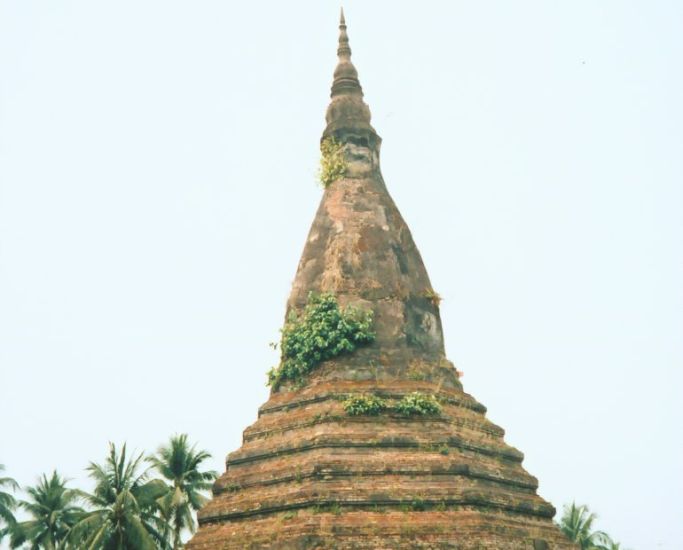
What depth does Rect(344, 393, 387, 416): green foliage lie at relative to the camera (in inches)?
645

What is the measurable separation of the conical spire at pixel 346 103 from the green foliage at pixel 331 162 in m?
0.24

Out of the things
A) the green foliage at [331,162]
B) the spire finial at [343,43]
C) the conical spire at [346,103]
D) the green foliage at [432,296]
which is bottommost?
the green foliage at [432,296]

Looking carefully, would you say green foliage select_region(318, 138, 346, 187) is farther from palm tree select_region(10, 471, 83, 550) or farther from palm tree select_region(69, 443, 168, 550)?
palm tree select_region(10, 471, 83, 550)

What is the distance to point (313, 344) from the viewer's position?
17.9 m

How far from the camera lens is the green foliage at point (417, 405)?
16.6 meters

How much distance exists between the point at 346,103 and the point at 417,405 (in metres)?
8.50

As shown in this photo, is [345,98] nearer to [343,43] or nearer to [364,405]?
[343,43]

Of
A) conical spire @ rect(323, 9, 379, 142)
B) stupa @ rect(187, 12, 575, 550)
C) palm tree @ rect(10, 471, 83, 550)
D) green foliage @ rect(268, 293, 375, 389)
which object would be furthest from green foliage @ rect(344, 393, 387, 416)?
palm tree @ rect(10, 471, 83, 550)

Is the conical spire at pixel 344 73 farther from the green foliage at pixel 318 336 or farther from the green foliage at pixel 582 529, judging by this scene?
the green foliage at pixel 582 529

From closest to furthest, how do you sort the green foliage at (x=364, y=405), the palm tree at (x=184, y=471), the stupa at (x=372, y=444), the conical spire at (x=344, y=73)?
the stupa at (x=372, y=444) → the green foliage at (x=364, y=405) → the conical spire at (x=344, y=73) → the palm tree at (x=184, y=471)

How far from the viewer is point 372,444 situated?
15797 millimetres

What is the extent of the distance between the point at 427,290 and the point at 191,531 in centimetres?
1437

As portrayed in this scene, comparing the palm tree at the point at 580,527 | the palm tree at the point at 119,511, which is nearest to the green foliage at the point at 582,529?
the palm tree at the point at 580,527

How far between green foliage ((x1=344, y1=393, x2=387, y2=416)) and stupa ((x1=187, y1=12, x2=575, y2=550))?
0.30 ft
